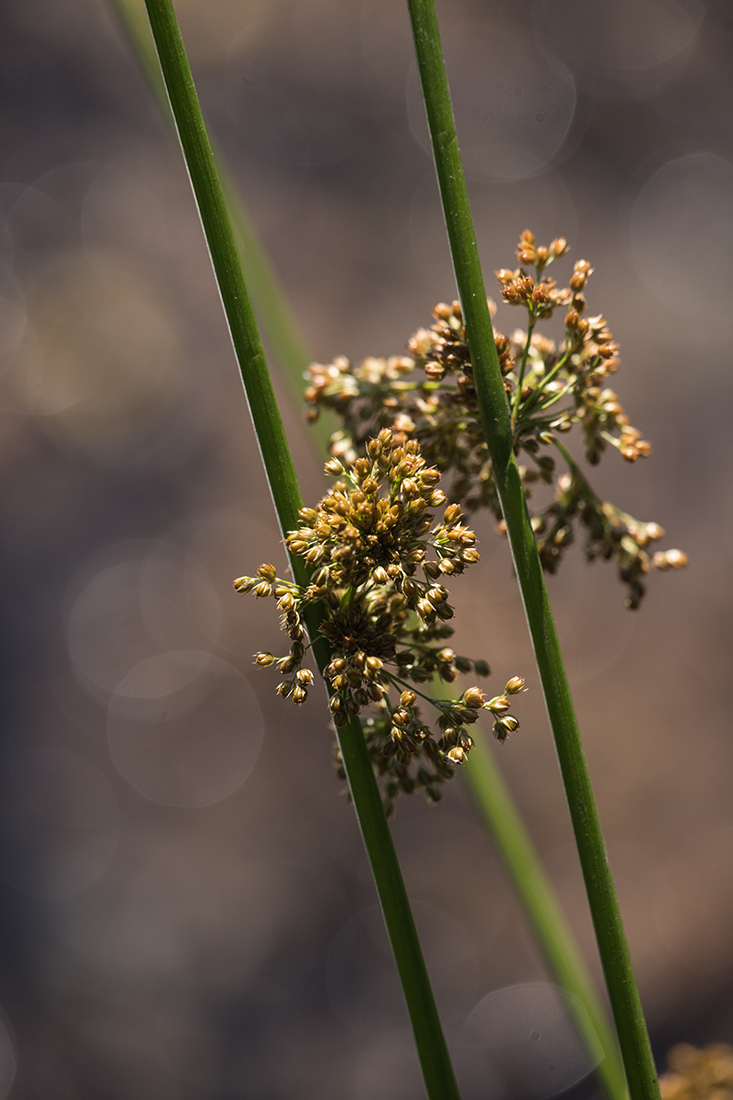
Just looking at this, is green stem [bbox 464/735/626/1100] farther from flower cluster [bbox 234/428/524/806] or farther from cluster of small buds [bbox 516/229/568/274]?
cluster of small buds [bbox 516/229/568/274]

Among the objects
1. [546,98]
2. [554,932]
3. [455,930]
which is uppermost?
[546,98]

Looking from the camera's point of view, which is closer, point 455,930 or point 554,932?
point 554,932

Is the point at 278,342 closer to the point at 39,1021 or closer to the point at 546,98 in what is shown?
the point at 39,1021

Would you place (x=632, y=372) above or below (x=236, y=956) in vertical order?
above

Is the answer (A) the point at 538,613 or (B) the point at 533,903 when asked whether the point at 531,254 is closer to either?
(A) the point at 538,613

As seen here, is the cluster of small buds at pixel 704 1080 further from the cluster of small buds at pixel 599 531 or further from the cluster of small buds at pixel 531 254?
the cluster of small buds at pixel 531 254

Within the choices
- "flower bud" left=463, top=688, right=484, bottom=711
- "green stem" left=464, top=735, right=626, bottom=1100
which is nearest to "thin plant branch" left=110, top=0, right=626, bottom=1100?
"green stem" left=464, top=735, right=626, bottom=1100

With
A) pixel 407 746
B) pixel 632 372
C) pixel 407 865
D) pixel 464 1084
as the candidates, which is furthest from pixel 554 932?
pixel 632 372
